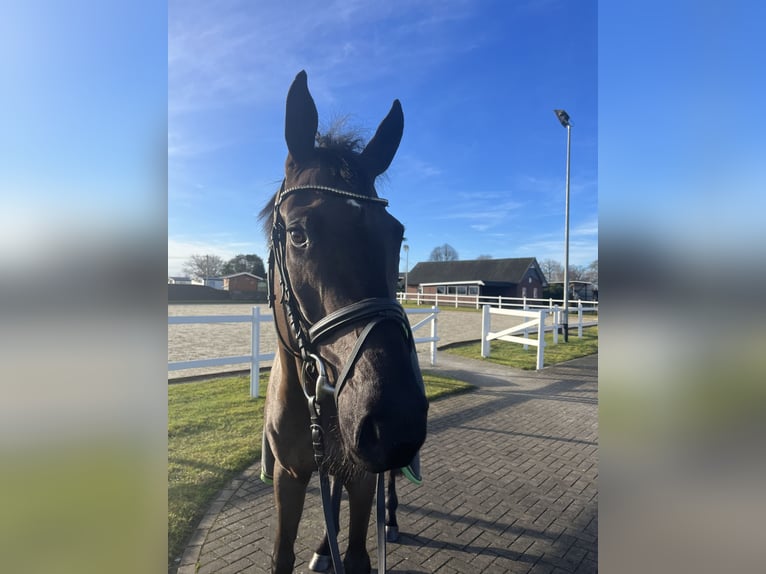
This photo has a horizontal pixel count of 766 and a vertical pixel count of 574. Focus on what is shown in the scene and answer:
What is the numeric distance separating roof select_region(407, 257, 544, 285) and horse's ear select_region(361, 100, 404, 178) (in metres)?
35.1

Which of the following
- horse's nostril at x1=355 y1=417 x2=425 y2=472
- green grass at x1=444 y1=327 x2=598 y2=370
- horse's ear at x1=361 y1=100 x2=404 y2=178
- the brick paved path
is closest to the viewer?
horse's nostril at x1=355 y1=417 x2=425 y2=472

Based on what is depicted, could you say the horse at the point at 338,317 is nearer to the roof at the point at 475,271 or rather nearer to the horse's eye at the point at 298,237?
the horse's eye at the point at 298,237

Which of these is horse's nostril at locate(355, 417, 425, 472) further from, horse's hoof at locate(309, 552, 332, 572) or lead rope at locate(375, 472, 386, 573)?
horse's hoof at locate(309, 552, 332, 572)

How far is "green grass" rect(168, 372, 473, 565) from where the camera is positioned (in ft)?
11.7

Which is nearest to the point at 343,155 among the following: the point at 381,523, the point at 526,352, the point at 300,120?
the point at 300,120

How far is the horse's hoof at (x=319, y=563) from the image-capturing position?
291cm

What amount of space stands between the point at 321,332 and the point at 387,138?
1.27 m

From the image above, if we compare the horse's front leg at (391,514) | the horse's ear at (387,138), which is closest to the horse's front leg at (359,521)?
the horse's front leg at (391,514)

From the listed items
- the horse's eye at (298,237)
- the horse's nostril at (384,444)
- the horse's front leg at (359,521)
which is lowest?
the horse's front leg at (359,521)

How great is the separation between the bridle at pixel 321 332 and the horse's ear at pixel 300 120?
0.71 ft

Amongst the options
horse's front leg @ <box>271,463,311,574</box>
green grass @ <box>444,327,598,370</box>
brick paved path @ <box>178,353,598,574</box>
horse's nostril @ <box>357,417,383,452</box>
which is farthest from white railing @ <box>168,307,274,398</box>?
green grass @ <box>444,327,598,370</box>
